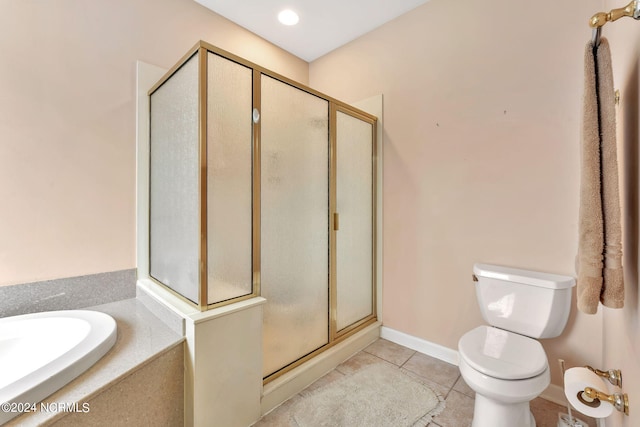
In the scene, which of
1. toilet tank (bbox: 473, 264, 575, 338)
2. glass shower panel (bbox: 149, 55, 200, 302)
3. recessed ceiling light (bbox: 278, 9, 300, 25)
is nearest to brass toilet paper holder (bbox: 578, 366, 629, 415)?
toilet tank (bbox: 473, 264, 575, 338)

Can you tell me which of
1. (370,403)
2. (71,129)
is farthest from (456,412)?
(71,129)

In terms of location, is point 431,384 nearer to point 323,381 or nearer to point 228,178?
point 323,381

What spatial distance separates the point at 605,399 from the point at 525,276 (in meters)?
0.88

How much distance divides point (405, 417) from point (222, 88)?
2031 millimetres

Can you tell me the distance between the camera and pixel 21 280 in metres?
1.47

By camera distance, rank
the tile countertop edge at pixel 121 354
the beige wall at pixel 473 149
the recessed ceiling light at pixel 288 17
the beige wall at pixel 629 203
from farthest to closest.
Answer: the recessed ceiling light at pixel 288 17, the beige wall at pixel 473 149, the tile countertop edge at pixel 121 354, the beige wall at pixel 629 203

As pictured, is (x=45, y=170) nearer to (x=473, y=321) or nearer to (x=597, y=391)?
(x=597, y=391)

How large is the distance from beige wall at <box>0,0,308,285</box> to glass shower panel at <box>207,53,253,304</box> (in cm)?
83

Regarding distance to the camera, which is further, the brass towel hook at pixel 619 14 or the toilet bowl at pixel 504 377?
Result: the toilet bowl at pixel 504 377

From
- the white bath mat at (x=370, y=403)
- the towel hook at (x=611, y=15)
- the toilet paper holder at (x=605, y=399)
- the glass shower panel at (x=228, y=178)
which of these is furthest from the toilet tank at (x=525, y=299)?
the glass shower panel at (x=228, y=178)

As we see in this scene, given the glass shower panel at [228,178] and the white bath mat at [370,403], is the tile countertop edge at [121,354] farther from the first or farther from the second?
the white bath mat at [370,403]

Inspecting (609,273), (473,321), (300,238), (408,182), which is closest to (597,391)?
(609,273)

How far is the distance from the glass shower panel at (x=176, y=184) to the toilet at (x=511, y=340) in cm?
143

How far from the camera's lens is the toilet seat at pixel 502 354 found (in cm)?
121
